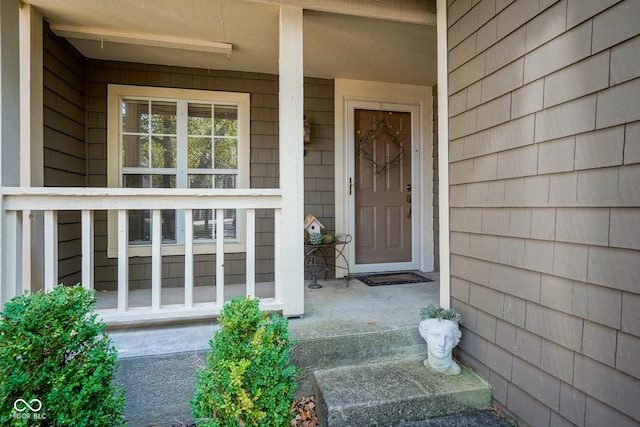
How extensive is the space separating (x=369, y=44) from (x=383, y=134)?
44.5 inches

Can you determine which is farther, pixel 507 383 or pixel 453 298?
pixel 453 298

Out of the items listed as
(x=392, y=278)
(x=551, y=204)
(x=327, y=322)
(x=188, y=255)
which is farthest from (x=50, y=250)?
(x=392, y=278)

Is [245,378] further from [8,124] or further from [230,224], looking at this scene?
[230,224]

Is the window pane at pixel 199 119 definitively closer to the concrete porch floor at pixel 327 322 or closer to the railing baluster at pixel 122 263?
the railing baluster at pixel 122 263

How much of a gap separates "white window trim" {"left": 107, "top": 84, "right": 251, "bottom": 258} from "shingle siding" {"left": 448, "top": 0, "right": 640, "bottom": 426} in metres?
2.22

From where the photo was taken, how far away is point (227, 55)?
124 inches

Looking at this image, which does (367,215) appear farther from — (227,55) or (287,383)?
(287,383)

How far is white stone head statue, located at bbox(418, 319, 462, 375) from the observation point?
189cm

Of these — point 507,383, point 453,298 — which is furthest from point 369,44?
point 507,383

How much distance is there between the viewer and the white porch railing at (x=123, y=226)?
2.02 metres

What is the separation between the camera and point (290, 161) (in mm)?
2266

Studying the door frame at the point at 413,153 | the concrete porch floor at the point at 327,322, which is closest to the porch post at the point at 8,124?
the concrete porch floor at the point at 327,322

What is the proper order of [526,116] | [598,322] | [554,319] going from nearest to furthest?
[598,322]
[554,319]
[526,116]

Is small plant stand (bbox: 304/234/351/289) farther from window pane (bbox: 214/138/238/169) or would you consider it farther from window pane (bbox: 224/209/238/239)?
window pane (bbox: 214/138/238/169)
